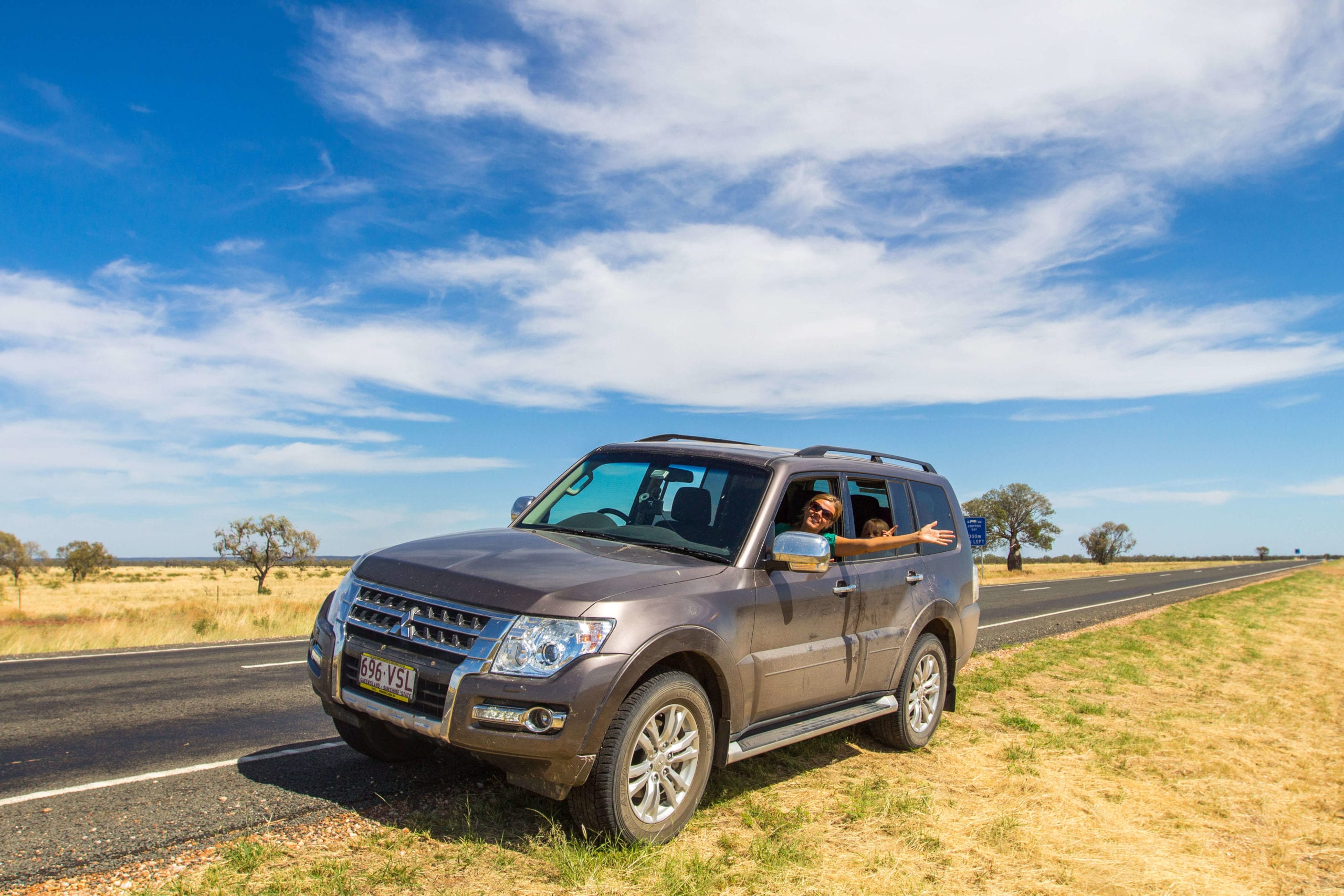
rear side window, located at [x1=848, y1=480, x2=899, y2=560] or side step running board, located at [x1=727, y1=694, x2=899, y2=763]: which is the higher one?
rear side window, located at [x1=848, y1=480, x2=899, y2=560]

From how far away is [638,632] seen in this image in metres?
3.85

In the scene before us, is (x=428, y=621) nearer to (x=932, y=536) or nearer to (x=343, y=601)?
(x=343, y=601)

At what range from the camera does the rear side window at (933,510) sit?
21.8ft

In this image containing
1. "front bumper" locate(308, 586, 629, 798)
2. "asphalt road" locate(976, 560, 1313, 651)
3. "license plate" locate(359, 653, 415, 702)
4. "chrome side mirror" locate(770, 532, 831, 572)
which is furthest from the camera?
"asphalt road" locate(976, 560, 1313, 651)

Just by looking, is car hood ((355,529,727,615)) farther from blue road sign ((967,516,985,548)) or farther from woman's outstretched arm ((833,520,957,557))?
blue road sign ((967,516,985,548))

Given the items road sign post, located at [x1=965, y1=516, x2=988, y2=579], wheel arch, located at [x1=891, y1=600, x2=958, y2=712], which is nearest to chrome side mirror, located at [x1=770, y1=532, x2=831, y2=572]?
wheel arch, located at [x1=891, y1=600, x2=958, y2=712]

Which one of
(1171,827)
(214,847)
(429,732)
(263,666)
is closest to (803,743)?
(1171,827)

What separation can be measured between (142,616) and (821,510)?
69.7ft

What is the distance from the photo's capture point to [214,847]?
3.94m

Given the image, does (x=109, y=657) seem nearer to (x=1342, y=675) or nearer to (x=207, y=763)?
(x=207, y=763)

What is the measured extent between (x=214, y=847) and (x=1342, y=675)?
14.1 m

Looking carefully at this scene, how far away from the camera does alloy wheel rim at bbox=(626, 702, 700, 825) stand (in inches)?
156

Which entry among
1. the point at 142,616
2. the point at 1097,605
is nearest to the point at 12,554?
the point at 142,616

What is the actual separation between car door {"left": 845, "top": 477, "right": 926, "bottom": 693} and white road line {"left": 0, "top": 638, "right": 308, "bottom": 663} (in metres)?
10.6
